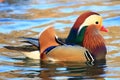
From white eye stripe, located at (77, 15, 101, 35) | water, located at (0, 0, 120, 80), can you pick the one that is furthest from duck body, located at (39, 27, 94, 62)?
white eye stripe, located at (77, 15, 101, 35)

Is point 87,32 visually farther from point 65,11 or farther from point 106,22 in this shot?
point 65,11

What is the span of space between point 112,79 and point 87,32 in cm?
157

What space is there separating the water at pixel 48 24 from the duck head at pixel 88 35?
0.74 feet

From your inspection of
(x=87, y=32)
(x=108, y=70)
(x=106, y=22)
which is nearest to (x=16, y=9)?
(x=106, y=22)

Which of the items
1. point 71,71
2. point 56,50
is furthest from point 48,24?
point 71,71

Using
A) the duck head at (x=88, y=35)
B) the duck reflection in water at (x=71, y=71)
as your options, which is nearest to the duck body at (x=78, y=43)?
the duck head at (x=88, y=35)

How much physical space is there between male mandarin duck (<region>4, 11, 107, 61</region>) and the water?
0.12 metres

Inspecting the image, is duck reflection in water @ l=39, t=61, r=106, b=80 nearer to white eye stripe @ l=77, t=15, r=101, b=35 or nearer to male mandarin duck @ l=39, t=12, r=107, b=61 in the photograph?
male mandarin duck @ l=39, t=12, r=107, b=61

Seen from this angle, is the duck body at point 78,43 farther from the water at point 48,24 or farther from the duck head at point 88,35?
the water at point 48,24

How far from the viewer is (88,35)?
8523 millimetres

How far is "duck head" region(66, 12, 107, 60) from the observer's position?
8391 millimetres

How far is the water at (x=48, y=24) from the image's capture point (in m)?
7.50

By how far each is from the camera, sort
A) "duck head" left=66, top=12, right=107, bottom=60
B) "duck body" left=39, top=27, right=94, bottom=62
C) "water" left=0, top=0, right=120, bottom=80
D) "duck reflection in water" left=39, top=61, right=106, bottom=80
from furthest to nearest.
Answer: "duck head" left=66, top=12, right=107, bottom=60, "duck body" left=39, top=27, right=94, bottom=62, "water" left=0, top=0, right=120, bottom=80, "duck reflection in water" left=39, top=61, right=106, bottom=80

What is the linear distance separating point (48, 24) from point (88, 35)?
308 centimetres
